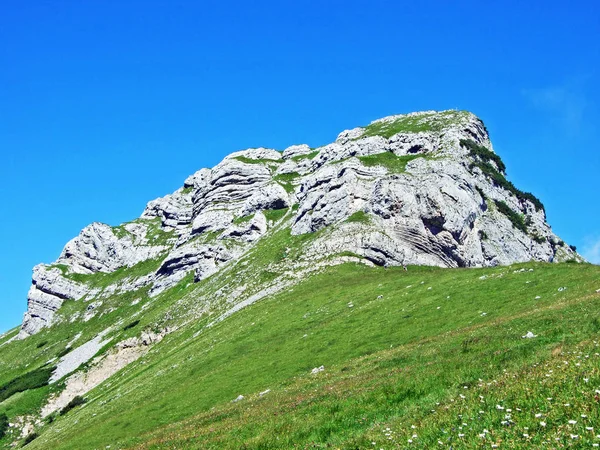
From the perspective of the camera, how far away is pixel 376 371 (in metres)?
28.9

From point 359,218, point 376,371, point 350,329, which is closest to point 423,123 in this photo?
point 359,218

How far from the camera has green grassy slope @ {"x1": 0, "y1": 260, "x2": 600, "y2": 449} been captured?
514 inches

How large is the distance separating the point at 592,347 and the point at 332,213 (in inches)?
3744

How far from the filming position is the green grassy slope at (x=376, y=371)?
1305cm

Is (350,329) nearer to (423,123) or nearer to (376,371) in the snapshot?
(376,371)

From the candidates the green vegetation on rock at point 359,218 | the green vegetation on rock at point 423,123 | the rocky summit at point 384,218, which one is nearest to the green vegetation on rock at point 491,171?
the rocky summit at point 384,218

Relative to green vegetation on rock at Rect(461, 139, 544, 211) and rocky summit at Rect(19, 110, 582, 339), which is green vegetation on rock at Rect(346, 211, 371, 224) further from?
green vegetation on rock at Rect(461, 139, 544, 211)

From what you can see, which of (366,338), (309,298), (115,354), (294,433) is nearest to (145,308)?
(115,354)

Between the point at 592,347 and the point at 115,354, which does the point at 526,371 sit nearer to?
the point at 592,347

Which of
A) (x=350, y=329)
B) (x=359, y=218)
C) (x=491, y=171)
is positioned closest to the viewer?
(x=350, y=329)

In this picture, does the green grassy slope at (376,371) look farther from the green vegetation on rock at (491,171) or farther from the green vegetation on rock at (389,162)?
the green vegetation on rock at (491,171)

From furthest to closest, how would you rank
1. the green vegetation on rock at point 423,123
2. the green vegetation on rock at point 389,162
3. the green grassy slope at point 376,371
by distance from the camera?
the green vegetation on rock at point 423,123, the green vegetation on rock at point 389,162, the green grassy slope at point 376,371

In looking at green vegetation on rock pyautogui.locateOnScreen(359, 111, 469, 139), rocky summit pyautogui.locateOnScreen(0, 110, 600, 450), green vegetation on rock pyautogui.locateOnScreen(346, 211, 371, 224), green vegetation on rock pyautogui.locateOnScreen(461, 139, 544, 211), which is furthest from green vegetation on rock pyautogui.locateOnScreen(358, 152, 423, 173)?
green vegetation on rock pyautogui.locateOnScreen(359, 111, 469, 139)

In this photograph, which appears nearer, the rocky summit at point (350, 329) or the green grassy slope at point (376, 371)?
the green grassy slope at point (376, 371)
